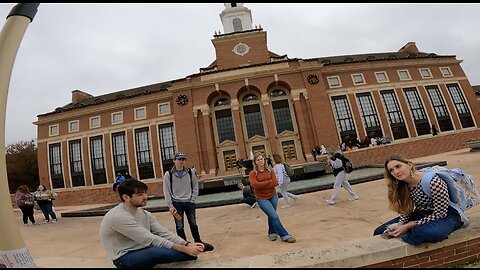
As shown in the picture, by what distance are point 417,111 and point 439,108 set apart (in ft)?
11.9

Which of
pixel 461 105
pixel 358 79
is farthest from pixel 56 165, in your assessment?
pixel 461 105

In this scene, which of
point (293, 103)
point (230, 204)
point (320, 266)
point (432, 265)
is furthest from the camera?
point (293, 103)

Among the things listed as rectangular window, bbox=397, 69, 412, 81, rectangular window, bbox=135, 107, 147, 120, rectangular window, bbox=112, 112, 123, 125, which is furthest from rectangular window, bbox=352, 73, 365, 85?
rectangular window, bbox=112, 112, 123, 125

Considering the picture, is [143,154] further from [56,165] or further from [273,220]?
[273,220]

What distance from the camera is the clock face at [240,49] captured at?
32.0 metres

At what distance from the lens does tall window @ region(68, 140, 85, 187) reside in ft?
110

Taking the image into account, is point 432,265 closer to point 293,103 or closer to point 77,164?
point 293,103

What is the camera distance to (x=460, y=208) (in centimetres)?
256

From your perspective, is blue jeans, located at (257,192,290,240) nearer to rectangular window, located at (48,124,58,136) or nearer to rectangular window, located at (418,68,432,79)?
rectangular window, located at (418,68,432,79)

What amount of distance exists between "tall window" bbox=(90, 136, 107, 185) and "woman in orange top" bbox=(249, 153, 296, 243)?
1332 inches

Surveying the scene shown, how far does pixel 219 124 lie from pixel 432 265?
93.1 feet

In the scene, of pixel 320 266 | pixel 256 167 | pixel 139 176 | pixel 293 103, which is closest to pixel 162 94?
pixel 139 176

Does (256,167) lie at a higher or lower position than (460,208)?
higher

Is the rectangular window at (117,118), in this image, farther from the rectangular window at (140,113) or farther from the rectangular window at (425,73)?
the rectangular window at (425,73)
